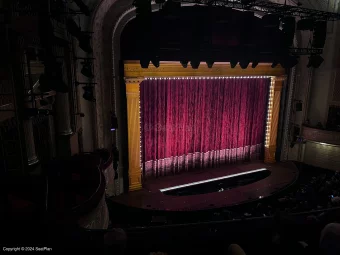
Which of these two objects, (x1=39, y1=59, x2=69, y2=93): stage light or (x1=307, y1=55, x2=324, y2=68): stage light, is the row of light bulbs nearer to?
(x1=307, y1=55, x2=324, y2=68): stage light

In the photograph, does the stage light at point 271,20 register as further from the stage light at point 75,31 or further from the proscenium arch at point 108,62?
the stage light at point 75,31

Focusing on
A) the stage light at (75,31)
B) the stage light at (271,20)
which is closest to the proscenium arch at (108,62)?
the stage light at (75,31)

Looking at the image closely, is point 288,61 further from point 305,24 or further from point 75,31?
point 75,31

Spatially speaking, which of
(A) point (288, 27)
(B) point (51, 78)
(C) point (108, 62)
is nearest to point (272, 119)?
(A) point (288, 27)

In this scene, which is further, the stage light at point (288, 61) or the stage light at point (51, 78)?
the stage light at point (288, 61)

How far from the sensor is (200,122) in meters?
10.2

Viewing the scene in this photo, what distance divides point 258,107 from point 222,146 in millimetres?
2169

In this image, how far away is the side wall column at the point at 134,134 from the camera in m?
8.30

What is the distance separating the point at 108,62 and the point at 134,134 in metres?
2.34

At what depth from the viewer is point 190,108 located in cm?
988

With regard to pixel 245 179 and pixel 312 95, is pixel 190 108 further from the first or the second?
pixel 312 95

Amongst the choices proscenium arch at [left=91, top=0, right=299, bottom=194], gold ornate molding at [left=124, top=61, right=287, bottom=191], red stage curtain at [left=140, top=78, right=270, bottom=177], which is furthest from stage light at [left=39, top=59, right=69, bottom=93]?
red stage curtain at [left=140, top=78, right=270, bottom=177]

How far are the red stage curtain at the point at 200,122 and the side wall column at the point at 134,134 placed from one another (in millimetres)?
504

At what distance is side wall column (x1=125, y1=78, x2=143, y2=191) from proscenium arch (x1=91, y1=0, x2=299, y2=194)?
1.04 ft
